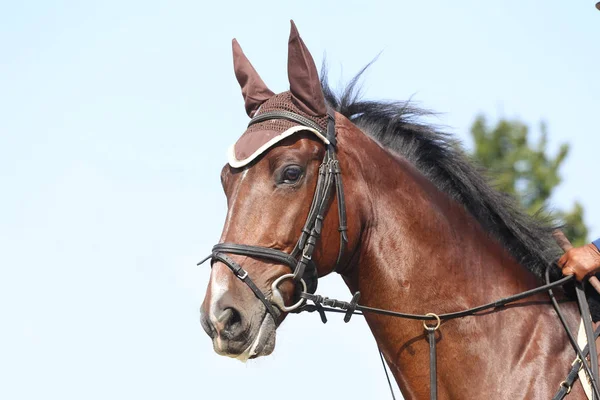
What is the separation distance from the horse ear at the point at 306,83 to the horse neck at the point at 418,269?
11.8 inches

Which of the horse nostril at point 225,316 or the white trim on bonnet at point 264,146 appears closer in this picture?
the horse nostril at point 225,316

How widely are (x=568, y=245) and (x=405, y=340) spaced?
1348mm

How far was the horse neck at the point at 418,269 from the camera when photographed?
529 cm

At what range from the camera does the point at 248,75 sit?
6121mm

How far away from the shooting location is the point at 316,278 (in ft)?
17.4

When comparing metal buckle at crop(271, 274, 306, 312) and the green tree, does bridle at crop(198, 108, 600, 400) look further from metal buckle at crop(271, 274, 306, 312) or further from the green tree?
the green tree

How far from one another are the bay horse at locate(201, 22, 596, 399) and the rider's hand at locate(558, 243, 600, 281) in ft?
0.85

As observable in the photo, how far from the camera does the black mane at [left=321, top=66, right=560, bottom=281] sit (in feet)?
18.9

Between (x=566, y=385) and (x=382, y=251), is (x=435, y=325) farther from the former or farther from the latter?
(x=566, y=385)

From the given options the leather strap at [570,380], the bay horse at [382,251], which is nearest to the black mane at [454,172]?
the bay horse at [382,251]

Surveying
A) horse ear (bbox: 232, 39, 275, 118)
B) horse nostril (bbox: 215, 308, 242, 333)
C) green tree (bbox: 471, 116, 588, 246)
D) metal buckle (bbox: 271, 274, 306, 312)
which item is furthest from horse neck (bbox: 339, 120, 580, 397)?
green tree (bbox: 471, 116, 588, 246)

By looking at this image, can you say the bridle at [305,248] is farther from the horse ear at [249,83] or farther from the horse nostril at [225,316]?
the horse ear at [249,83]

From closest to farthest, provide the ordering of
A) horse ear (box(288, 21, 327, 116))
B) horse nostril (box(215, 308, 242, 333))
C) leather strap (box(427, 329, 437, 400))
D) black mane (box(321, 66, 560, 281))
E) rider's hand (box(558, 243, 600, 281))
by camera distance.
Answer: horse nostril (box(215, 308, 242, 333))
leather strap (box(427, 329, 437, 400))
rider's hand (box(558, 243, 600, 281))
horse ear (box(288, 21, 327, 116))
black mane (box(321, 66, 560, 281))

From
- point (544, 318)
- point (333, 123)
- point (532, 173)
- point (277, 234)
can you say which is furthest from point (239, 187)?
point (532, 173)
